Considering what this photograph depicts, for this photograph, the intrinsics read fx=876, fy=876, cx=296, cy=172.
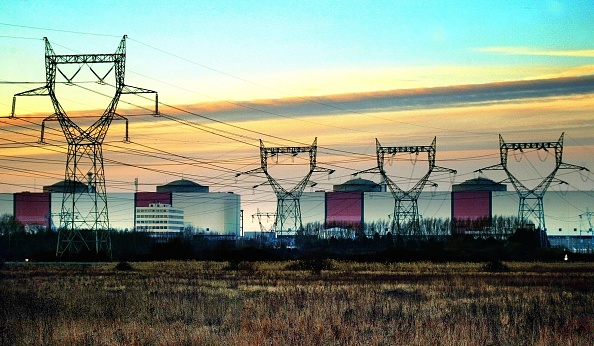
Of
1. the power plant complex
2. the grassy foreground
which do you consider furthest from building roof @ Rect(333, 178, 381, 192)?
the grassy foreground

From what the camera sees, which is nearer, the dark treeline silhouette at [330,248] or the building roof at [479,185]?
the dark treeline silhouette at [330,248]

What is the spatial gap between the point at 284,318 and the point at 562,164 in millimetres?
67020

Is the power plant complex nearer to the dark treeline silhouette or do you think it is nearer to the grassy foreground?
the dark treeline silhouette

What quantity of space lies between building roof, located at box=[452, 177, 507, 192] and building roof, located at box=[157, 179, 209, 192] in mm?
41695

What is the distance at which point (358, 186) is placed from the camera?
138m

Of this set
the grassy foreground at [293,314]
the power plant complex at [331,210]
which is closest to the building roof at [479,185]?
the power plant complex at [331,210]

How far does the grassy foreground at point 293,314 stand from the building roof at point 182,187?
4199 inches

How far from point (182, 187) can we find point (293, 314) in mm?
121816

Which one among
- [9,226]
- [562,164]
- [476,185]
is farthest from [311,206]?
[562,164]

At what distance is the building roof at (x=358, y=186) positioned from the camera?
137375 millimetres

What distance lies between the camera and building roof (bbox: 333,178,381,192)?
137 m

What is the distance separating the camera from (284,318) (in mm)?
20719

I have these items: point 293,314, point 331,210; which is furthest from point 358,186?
point 293,314

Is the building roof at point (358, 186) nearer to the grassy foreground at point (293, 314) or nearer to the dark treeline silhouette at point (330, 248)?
→ the dark treeline silhouette at point (330, 248)
